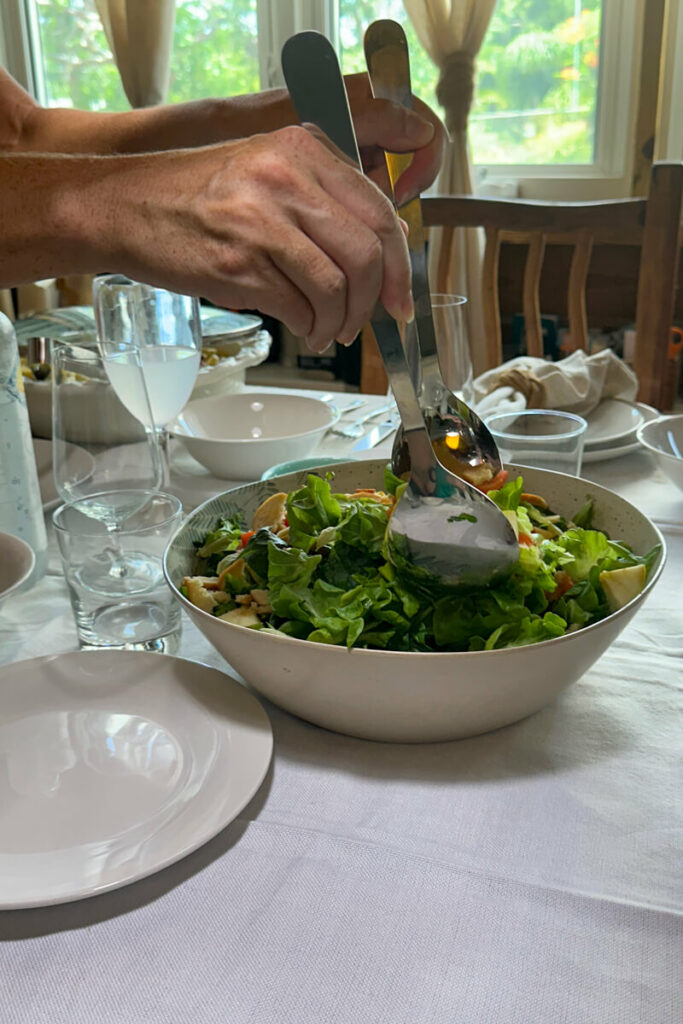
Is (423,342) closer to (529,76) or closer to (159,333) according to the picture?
(159,333)

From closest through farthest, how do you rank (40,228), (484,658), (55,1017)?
(55,1017) → (484,658) → (40,228)

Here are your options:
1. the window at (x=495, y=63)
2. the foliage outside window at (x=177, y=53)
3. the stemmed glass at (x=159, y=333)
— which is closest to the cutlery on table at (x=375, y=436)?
the stemmed glass at (x=159, y=333)

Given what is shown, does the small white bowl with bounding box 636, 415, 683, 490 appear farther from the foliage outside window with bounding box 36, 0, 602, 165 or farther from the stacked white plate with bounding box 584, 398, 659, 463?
the foliage outside window with bounding box 36, 0, 602, 165

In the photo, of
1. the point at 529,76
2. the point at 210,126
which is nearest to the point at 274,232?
the point at 210,126

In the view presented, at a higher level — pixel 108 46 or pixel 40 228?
pixel 108 46

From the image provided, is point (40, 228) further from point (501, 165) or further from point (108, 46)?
point (108, 46)

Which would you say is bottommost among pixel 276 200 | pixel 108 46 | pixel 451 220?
pixel 451 220

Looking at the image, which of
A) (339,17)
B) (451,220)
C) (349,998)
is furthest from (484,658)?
(339,17)

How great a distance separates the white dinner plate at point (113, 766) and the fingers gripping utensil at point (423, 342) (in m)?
0.25

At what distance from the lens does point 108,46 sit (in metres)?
3.33

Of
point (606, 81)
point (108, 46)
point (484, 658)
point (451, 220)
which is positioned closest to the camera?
point (484, 658)

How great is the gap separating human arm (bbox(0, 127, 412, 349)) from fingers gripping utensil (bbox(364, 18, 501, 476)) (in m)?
0.12

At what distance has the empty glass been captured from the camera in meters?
0.83

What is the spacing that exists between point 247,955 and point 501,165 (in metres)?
2.98
